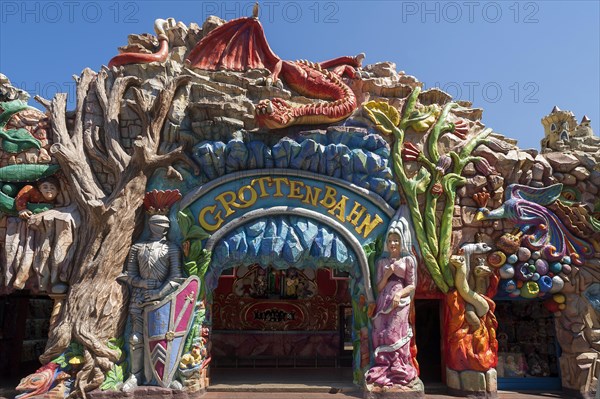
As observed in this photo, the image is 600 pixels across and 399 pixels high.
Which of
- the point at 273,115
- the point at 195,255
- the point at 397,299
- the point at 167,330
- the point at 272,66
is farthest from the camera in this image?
the point at 272,66

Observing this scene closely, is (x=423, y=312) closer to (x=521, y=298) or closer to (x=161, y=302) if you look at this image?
(x=521, y=298)

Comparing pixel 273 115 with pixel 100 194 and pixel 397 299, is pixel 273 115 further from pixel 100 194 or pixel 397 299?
pixel 397 299

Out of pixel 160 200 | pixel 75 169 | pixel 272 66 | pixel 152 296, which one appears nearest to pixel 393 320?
pixel 152 296

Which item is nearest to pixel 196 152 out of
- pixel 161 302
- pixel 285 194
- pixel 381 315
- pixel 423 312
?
pixel 285 194

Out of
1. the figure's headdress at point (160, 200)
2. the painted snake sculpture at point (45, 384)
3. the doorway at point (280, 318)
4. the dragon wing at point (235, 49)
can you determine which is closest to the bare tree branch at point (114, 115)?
the figure's headdress at point (160, 200)

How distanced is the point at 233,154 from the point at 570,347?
6.36 m

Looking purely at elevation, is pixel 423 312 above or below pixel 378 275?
below

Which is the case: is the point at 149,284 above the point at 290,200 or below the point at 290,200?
below

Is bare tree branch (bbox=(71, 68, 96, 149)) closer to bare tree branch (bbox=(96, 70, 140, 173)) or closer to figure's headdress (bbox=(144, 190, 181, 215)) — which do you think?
bare tree branch (bbox=(96, 70, 140, 173))

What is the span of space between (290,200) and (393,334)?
8.59ft

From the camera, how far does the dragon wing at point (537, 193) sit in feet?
25.3

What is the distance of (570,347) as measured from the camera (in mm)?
7453

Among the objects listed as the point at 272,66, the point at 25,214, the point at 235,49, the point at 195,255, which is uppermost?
the point at 235,49

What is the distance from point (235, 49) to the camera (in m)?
8.38
